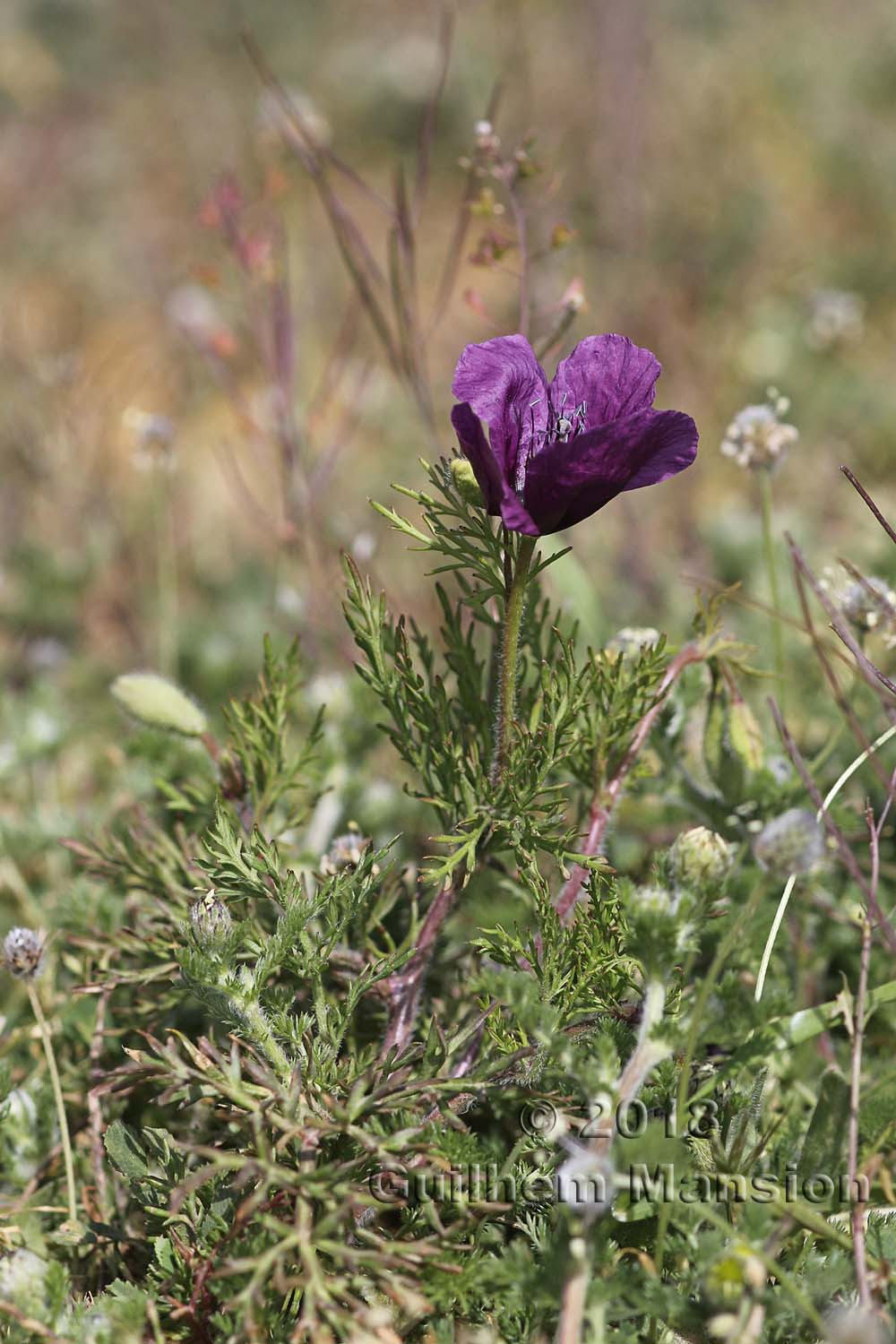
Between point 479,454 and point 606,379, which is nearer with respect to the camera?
point 479,454

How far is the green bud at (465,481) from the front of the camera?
4.20 feet

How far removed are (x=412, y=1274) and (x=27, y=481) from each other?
2.97 m

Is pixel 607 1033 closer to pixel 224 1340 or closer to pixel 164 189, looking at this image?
pixel 224 1340

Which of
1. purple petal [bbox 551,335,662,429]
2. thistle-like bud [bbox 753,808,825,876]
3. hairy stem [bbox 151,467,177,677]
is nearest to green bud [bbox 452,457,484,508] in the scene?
purple petal [bbox 551,335,662,429]

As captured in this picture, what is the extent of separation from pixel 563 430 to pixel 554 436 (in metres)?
0.01

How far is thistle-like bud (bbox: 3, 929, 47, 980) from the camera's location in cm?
158

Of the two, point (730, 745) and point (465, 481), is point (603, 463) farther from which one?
point (730, 745)

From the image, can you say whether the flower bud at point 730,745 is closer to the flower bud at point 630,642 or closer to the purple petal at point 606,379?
the flower bud at point 630,642

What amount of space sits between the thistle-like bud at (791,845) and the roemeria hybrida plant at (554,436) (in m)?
0.35

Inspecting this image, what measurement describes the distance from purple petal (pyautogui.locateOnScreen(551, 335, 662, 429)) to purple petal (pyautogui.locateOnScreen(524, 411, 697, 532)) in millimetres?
68

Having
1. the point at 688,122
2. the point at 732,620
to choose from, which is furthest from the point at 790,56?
the point at 732,620

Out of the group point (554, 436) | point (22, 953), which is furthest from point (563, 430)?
point (22, 953)

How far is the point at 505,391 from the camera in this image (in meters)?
1.32

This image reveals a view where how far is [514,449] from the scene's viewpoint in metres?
1.37
